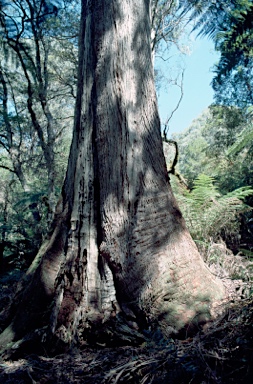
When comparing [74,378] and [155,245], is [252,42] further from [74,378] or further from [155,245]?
[74,378]

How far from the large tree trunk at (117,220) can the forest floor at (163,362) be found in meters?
0.23

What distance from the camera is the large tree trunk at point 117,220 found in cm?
199

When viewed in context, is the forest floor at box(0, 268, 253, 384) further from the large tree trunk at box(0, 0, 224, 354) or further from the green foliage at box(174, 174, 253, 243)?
the green foliage at box(174, 174, 253, 243)

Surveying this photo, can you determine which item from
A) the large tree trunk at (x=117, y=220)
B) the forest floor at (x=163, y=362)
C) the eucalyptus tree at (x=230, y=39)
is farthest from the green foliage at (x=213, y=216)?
the eucalyptus tree at (x=230, y=39)

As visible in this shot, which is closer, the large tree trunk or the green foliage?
the large tree trunk

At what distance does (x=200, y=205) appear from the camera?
4488mm

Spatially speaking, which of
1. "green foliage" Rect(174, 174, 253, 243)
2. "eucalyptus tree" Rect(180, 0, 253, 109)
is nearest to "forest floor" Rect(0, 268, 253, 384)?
"green foliage" Rect(174, 174, 253, 243)

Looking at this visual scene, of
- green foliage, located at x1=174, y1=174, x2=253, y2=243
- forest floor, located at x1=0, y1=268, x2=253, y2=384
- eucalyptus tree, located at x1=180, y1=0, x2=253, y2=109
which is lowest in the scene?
forest floor, located at x1=0, y1=268, x2=253, y2=384

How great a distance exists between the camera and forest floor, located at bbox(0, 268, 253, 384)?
1210 mm

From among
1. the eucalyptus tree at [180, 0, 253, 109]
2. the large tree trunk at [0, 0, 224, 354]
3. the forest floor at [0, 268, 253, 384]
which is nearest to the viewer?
the forest floor at [0, 268, 253, 384]

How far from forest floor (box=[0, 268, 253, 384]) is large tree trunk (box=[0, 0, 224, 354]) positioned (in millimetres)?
229

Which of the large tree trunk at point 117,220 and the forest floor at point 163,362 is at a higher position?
the large tree trunk at point 117,220

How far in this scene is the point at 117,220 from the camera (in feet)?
7.04

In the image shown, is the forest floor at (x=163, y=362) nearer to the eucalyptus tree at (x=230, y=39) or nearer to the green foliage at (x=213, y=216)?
the green foliage at (x=213, y=216)
